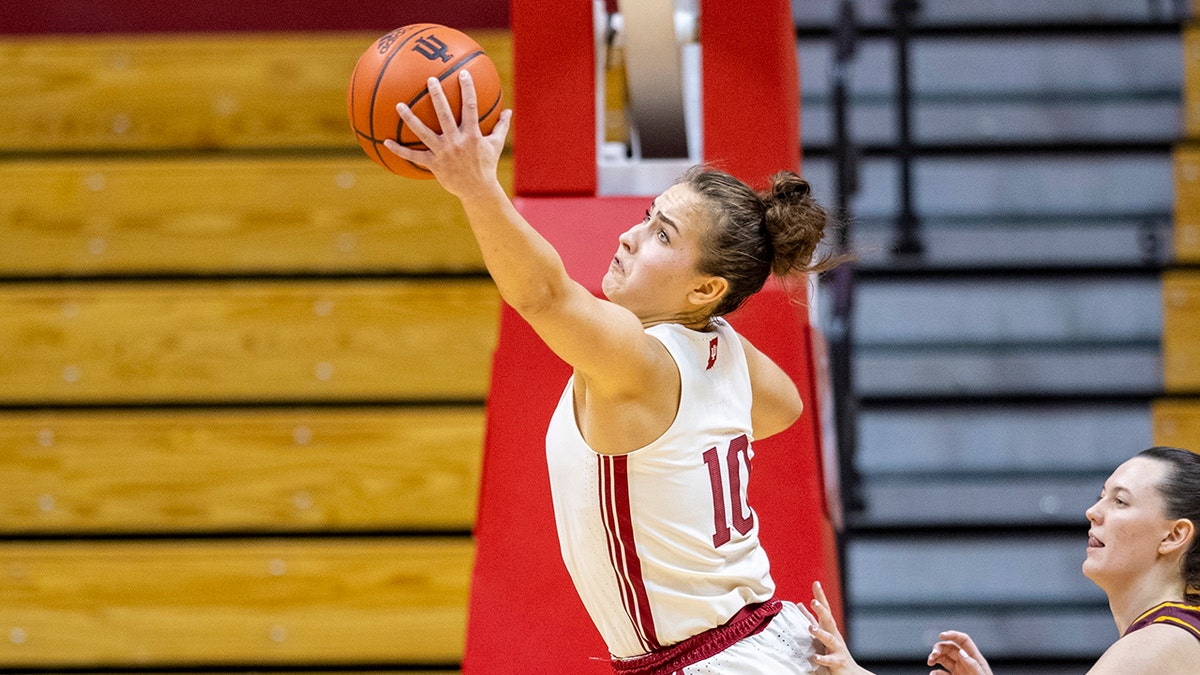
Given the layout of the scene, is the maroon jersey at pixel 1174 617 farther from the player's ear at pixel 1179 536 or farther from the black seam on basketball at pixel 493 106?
the black seam on basketball at pixel 493 106

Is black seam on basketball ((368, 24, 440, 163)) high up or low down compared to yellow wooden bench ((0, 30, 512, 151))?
down

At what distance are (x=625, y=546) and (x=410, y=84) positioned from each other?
65cm

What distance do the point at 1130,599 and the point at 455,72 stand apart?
1253 mm

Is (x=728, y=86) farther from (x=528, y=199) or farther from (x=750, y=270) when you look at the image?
(x=750, y=270)

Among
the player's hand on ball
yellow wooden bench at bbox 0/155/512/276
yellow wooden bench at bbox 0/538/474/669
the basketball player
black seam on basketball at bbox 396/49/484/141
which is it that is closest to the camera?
the player's hand on ball

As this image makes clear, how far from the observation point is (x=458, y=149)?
141cm

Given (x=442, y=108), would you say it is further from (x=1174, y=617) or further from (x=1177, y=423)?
(x=1177, y=423)

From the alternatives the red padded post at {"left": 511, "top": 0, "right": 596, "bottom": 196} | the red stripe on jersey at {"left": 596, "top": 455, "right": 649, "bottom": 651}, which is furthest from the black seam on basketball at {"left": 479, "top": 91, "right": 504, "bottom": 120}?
the red padded post at {"left": 511, "top": 0, "right": 596, "bottom": 196}

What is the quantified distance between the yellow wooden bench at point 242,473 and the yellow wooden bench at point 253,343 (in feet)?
0.28

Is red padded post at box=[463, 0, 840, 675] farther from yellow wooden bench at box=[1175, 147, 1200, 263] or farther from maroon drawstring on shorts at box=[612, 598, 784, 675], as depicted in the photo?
yellow wooden bench at box=[1175, 147, 1200, 263]

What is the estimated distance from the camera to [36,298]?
156 inches

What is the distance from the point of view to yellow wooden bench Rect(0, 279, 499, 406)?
391 centimetres

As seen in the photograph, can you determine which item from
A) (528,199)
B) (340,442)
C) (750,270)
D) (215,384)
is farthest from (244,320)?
(750,270)

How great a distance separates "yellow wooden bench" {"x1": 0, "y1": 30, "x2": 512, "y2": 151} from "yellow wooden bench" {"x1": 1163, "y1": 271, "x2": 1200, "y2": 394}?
2.18 m
